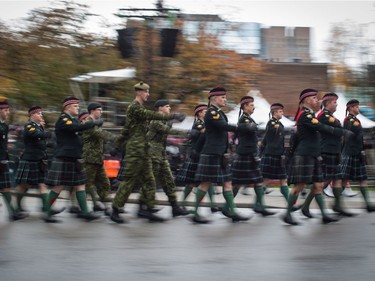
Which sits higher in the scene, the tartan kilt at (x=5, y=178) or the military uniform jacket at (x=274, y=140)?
the military uniform jacket at (x=274, y=140)

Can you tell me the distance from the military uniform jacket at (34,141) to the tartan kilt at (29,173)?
80 millimetres

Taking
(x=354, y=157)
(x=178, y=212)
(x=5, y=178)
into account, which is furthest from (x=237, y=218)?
(x=5, y=178)

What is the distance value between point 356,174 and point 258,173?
1.58 metres

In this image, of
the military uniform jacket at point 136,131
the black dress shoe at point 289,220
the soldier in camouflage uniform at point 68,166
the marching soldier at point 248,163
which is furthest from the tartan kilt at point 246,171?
the soldier in camouflage uniform at point 68,166

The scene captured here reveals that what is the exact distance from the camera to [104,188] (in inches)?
451

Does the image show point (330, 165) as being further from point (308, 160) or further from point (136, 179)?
point (136, 179)

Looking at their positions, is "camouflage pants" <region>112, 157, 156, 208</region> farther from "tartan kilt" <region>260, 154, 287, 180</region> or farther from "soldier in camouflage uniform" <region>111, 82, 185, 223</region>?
"tartan kilt" <region>260, 154, 287, 180</region>

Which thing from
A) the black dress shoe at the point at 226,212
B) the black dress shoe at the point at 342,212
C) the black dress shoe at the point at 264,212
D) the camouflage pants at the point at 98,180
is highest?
the camouflage pants at the point at 98,180

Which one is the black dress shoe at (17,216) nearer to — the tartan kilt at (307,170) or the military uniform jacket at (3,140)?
the military uniform jacket at (3,140)

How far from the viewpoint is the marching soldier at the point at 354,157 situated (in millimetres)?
11570

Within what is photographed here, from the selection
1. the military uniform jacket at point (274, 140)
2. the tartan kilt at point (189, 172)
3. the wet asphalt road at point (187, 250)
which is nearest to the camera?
the wet asphalt road at point (187, 250)

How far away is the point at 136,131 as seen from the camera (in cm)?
1030

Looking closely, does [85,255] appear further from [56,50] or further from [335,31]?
[335,31]

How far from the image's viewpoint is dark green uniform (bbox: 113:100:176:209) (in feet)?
33.3
